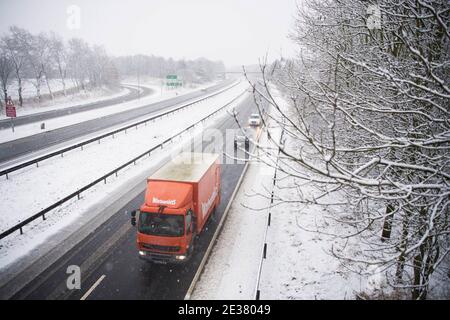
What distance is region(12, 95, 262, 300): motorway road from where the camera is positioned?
10.1 metres

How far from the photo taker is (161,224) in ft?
35.7

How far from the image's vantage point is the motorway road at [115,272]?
10062mm

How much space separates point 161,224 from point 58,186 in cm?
1211

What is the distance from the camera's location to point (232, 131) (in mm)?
36750

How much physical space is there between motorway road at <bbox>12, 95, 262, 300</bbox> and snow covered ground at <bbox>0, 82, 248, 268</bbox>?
2.38 metres

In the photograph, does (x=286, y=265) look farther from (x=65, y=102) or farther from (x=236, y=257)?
(x=65, y=102)

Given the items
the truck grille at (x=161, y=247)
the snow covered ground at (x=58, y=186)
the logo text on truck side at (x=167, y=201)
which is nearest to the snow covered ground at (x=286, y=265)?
the truck grille at (x=161, y=247)

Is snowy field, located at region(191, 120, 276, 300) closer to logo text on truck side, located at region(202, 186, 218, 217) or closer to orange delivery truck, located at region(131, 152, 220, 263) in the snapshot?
orange delivery truck, located at region(131, 152, 220, 263)

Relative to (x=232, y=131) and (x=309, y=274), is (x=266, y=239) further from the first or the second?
(x=232, y=131)

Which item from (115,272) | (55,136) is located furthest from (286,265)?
(55,136)

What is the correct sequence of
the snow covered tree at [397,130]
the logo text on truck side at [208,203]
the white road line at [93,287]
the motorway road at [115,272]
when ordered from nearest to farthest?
1. the snow covered tree at [397,130]
2. the white road line at [93,287]
3. the motorway road at [115,272]
4. the logo text on truck side at [208,203]

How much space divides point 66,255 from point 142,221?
427cm

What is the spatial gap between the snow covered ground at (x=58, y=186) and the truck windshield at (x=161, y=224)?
A: 6045 mm

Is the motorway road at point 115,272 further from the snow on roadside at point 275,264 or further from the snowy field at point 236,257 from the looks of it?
the snow on roadside at point 275,264
